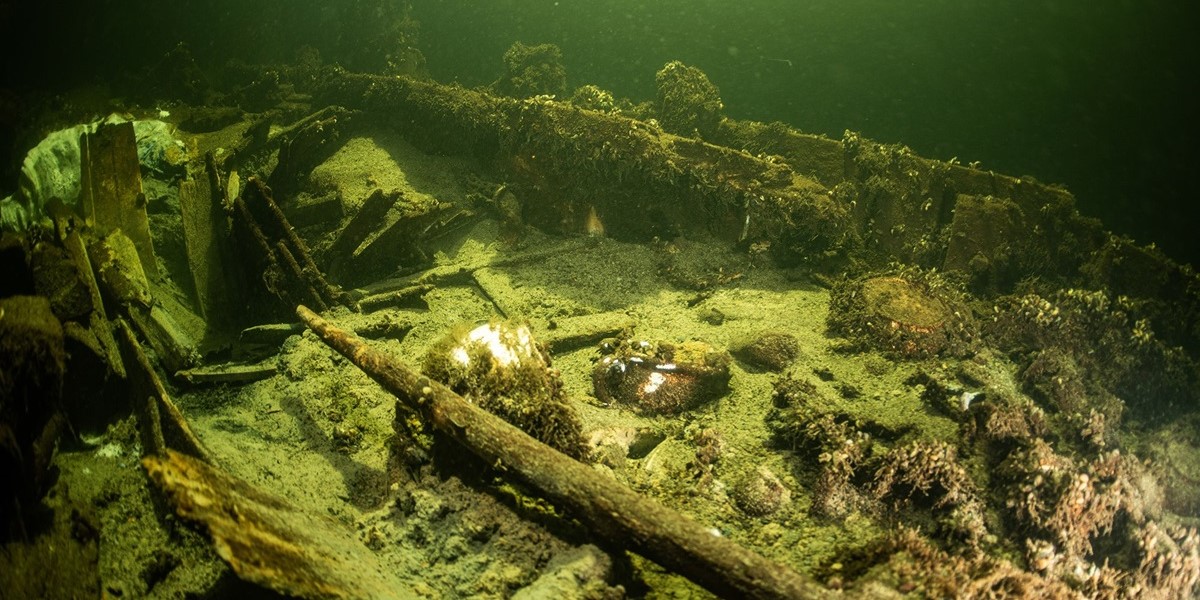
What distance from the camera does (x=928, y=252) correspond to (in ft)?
25.7

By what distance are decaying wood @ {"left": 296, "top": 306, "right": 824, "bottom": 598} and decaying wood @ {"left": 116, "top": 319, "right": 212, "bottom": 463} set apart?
1.28m

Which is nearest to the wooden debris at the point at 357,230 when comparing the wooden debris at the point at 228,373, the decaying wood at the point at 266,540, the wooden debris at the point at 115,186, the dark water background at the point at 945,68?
the wooden debris at the point at 115,186

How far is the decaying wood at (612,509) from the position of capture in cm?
249

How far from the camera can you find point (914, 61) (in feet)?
99.9

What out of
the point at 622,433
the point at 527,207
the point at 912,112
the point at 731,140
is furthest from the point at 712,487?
the point at 912,112

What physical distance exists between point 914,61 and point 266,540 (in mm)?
39307

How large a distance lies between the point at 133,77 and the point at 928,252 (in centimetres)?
1866

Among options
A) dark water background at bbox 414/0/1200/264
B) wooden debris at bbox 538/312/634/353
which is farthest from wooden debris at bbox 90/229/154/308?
dark water background at bbox 414/0/1200/264

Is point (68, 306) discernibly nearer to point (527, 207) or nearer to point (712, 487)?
point (712, 487)

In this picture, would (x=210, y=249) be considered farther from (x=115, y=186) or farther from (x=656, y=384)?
(x=656, y=384)

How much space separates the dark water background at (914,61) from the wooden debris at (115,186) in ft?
45.0

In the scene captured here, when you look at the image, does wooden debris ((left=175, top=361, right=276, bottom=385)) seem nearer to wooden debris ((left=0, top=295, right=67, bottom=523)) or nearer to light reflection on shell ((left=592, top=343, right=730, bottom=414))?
wooden debris ((left=0, top=295, right=67, bottom=523))

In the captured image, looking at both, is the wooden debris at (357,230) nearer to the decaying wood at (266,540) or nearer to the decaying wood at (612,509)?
the decaying wood at (612,509)

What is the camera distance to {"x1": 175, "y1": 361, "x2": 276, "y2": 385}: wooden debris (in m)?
4.32
